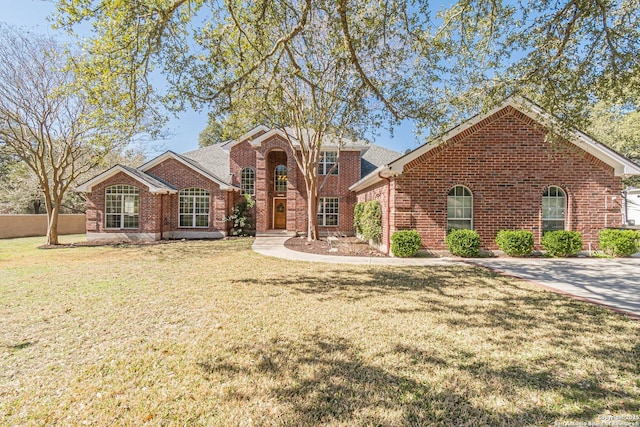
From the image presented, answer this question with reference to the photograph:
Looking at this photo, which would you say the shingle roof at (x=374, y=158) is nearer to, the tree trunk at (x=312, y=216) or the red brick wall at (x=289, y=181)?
the red brick wall at (x=289, y=181)

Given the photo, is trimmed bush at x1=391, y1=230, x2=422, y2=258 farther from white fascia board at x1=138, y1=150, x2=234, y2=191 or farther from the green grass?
white fascia board at x1=138, y1=150, x2=234, y2=191

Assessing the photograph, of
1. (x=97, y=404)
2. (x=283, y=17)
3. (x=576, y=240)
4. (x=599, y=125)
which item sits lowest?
(x=97, y=404)

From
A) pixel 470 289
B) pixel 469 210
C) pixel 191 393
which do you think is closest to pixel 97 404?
→ pixel 191 393

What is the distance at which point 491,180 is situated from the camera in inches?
413

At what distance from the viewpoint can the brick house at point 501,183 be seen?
10.5 metres

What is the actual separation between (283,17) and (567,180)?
36.8ft

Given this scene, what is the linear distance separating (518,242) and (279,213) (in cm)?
1387

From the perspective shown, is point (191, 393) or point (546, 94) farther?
point (546, 94)

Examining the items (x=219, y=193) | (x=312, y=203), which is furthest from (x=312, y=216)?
(x=219, y=193)

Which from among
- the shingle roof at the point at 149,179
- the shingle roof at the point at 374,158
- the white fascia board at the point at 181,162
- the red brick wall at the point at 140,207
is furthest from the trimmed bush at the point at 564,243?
the red brick wall at the point at 140,207

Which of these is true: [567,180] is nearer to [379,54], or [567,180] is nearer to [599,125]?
[379,54]

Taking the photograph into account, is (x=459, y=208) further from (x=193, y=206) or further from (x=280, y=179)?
(x=193, y=206)

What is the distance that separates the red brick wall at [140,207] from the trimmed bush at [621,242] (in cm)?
2074

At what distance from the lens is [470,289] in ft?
21.3
